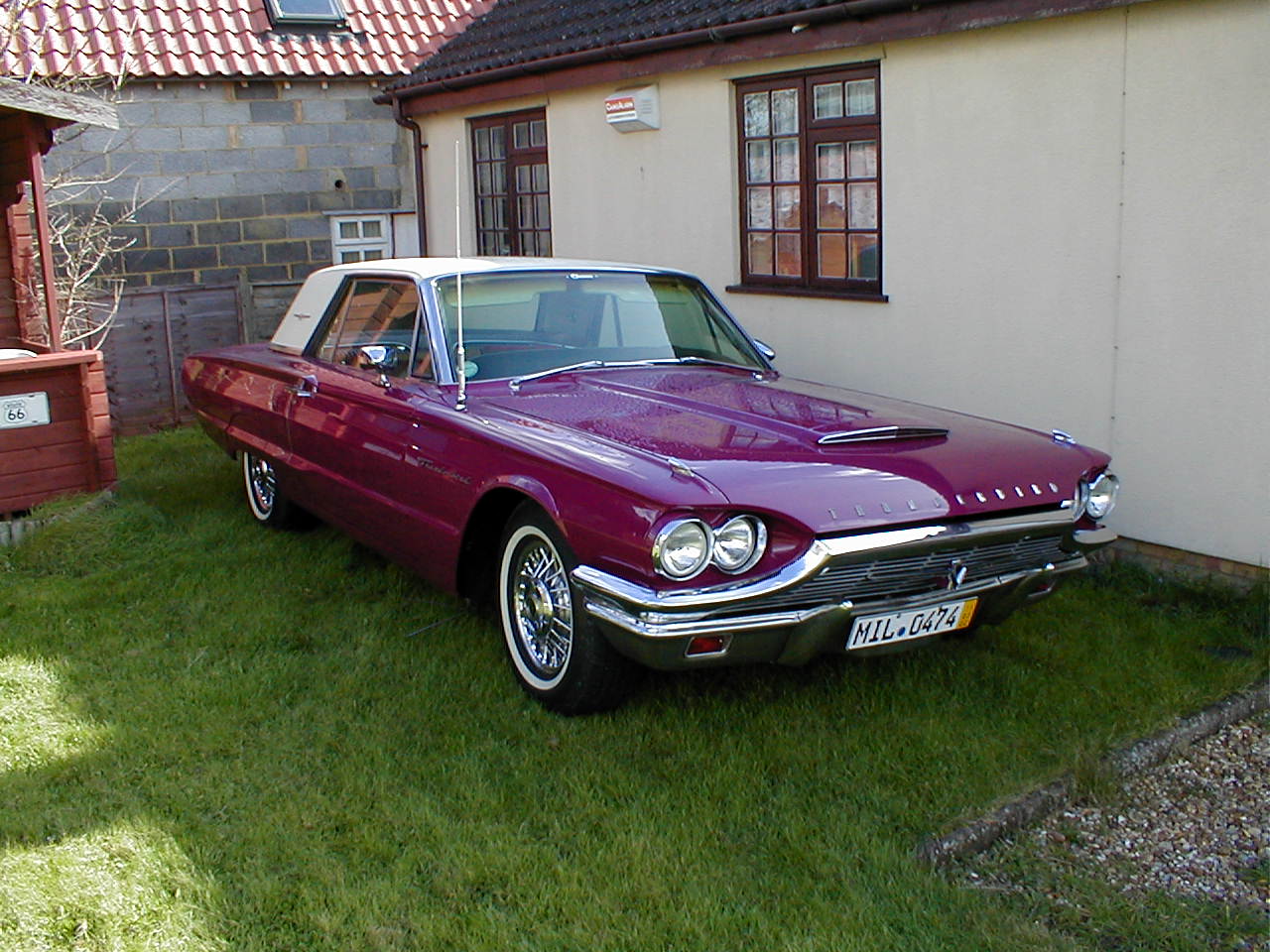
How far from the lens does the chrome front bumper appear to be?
408 cm

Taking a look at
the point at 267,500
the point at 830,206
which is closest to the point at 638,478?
the point at 267,500

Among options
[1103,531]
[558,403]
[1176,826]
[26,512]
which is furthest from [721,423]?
[26,512]

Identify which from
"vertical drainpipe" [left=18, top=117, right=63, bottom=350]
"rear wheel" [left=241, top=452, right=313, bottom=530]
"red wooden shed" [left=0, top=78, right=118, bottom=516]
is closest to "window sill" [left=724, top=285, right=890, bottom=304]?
"rear wheel" [left=241, top=452, right=313, bottom=530]

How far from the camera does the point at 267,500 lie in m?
7.57

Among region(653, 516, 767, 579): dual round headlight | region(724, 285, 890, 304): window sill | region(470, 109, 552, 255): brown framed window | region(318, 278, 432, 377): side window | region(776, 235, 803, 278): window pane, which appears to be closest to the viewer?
region(653, 516, 767, 579): dual round headlight

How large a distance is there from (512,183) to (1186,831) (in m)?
9.14

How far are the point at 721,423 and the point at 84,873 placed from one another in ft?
8.34

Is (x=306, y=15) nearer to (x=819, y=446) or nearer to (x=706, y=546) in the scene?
(x=819, y=446)

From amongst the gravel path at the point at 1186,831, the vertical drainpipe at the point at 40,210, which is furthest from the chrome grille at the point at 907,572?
the vertical drainpipe at the point at 40,210

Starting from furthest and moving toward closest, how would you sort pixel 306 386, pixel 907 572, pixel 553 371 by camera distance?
1. pixel 306 386
2. pixel 553 371
3. pixel 907 572

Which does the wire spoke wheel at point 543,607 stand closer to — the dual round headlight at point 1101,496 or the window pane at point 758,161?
the dual round headlight at point 1101,496

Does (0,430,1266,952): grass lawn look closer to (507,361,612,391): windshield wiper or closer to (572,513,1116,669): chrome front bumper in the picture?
(572,513,1116,669): chrome front bumper

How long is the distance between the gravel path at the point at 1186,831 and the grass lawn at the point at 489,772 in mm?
177

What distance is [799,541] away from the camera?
4152mm
